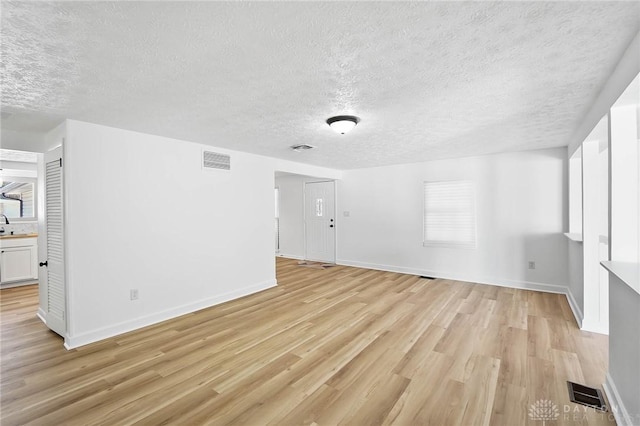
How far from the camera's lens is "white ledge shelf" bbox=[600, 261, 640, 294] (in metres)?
1.47

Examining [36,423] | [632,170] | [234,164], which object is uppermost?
[234,164]

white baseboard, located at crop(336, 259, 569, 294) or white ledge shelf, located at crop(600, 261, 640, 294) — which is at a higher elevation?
white ledge shelf, located at crop(600, 261, 640, 294)

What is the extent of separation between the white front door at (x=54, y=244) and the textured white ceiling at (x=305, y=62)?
493 mm

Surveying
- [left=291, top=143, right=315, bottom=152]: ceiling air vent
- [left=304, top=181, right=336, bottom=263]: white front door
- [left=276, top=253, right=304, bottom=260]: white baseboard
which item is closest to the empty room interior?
[left=291, top=143, right=315, bottom=152]: ceiling air vent

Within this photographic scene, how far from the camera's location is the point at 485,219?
5145 millimetres

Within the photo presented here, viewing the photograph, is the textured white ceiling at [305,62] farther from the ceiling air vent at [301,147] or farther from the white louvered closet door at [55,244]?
the ceiling air vent at [301,147]

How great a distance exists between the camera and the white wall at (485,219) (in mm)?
4578

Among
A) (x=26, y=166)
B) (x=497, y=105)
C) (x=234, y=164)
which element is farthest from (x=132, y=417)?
(x=26, y=166)

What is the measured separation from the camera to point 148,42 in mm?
1585

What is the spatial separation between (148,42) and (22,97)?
1603mm

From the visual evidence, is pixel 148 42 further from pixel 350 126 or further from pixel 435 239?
pixel 435 239

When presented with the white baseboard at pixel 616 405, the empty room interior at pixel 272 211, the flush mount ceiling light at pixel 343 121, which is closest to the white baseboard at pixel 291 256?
the empty room interior at pixel 272 211

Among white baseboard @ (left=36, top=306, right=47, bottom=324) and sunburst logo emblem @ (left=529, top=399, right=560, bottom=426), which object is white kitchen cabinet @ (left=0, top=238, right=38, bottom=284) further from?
sunburst logo emblem @ (left=529, top=399, right=560, bottom=426)

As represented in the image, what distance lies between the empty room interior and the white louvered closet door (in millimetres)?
43
